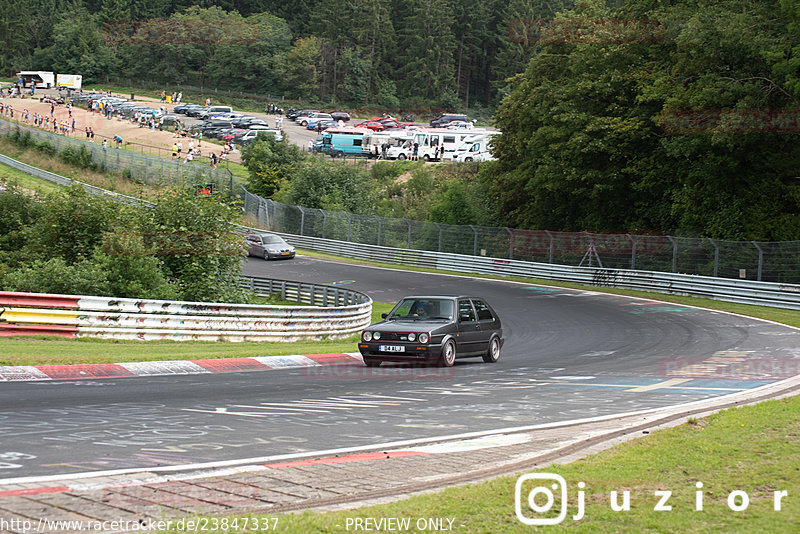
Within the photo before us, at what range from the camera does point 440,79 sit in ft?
440

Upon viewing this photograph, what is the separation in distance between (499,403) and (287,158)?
59.7 meters

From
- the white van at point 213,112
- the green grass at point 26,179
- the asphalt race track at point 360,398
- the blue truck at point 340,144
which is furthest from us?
the white van at point 213,112

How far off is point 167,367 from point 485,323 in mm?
6851

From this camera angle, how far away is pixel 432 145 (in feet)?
268

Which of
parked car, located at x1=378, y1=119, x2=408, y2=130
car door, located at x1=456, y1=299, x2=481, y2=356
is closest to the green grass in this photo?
parked car, located at x1=378, y1=119, x2=408, y2=130

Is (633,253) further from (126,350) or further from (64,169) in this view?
(64,169)

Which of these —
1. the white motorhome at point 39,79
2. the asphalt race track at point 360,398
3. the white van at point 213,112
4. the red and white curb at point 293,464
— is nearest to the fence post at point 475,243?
the asphalt race track at point 360,398

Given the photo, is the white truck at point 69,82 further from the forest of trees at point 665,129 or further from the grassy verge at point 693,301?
the grassy verge at point 693,301

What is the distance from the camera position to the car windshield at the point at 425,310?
17.3 meters

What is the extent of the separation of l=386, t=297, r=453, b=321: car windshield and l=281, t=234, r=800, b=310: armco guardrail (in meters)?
18.4

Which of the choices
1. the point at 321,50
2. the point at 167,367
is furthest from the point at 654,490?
the point at 321,50

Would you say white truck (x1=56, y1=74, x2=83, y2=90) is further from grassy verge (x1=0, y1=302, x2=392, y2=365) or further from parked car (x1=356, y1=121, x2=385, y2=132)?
grassy verge (x1=0, y1=302, x2=392, y2=365)

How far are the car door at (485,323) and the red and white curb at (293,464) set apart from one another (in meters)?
8.70

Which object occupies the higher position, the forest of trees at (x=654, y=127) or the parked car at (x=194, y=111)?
the parked car at (x=194, y=111)
